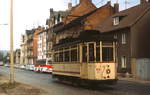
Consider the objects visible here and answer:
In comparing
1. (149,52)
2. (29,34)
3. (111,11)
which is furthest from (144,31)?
(29,34)

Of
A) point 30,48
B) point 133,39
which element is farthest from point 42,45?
point 133,39

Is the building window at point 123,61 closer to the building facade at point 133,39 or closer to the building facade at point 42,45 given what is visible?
the building facade at point 133,39

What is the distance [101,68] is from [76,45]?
278 centimetres

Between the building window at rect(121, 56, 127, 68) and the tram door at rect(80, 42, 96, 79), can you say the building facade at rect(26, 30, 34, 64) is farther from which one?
the tram door at rect(80, 42, 96, 79)

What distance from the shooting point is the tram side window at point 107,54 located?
22.8 m

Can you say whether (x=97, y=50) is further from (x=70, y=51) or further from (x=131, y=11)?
(x=131, y=11)

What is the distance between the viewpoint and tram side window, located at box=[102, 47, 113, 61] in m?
22.8

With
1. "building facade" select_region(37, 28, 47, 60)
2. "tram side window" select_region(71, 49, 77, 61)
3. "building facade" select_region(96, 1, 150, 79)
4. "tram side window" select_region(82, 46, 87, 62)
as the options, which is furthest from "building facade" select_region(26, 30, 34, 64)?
"tram side window" select_region(82, 46, 87, 62)

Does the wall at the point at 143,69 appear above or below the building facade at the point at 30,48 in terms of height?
below

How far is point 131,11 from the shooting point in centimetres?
5181

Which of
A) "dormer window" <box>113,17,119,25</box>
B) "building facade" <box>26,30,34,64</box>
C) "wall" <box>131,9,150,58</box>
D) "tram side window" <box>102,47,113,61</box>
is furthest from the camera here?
"building facade" <box>26,30,34,64</box>

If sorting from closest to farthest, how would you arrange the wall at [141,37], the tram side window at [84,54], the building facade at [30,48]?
the tram side window at [84,54] → the wall at [141,37] → the building facade at [30,48]

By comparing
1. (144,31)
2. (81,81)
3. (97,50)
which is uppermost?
(144,31)

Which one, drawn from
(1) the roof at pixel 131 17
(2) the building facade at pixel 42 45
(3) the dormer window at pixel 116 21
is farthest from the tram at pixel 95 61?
(2) the building facade at pixel 42 45
